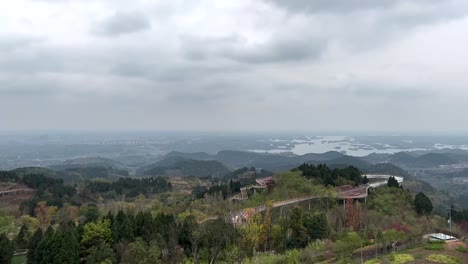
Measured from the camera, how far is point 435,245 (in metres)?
26.0

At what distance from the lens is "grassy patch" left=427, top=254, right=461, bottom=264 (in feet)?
74.3

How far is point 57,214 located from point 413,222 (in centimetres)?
3664

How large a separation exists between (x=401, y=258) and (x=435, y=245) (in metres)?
4.53

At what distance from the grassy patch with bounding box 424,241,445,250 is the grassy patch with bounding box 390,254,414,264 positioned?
2.69 m

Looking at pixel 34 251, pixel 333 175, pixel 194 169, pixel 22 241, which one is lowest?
pixel 194 169

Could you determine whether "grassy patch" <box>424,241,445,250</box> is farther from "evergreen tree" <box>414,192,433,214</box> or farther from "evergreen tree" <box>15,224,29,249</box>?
"evergreen tree" <box>15,224,29,249</box>

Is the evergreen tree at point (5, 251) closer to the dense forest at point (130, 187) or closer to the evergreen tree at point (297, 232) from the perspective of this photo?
the evergreen tree at point (297, 232)

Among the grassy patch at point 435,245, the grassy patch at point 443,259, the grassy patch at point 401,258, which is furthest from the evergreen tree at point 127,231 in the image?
the grassy patch at point 435,245

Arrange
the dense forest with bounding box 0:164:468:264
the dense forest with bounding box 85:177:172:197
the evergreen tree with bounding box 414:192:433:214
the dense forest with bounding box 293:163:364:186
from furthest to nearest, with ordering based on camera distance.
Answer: the dense forest with bounding box 85:177:172:197
the dense forest with bounding box 293:163:364:186
the evergreen tree with bounding box 414:192:433:214
the dense forest with bounding box 0:164:468:264

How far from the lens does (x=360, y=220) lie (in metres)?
31.2

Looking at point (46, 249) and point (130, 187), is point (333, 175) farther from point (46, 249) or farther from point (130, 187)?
point (130, 187)

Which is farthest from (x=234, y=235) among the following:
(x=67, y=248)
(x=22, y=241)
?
(x=22, y=241)

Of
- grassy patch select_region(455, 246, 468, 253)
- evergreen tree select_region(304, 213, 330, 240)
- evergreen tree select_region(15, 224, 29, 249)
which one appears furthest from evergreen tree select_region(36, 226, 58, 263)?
grassy patch select_region(455, 246, 468, 253)

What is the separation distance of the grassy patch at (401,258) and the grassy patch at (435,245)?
2.69m
